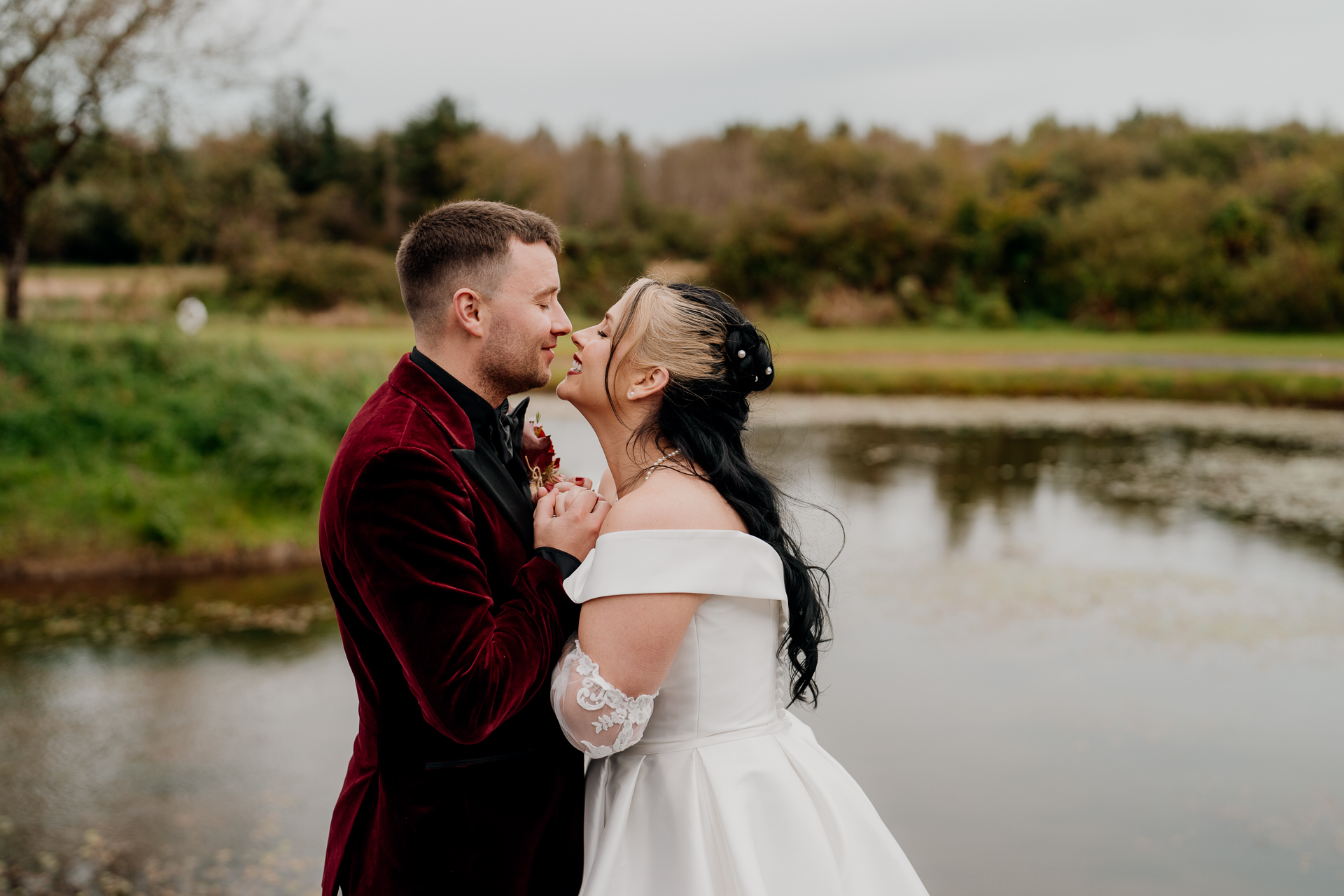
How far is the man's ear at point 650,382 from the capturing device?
2303 mm

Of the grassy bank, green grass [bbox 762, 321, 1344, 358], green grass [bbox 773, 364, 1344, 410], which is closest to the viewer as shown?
the grassy bank

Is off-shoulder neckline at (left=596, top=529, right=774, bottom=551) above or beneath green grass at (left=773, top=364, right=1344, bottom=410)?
above

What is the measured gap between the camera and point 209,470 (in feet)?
35.2

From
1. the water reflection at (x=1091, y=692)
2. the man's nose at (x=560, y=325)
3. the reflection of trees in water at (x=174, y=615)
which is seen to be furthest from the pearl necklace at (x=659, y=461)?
the reflection of trees in water at (x=174, y=615)

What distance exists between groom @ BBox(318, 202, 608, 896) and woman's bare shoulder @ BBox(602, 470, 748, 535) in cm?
11

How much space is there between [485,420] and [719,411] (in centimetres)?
55

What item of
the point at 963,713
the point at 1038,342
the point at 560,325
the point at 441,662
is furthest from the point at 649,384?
the point at 1038,342

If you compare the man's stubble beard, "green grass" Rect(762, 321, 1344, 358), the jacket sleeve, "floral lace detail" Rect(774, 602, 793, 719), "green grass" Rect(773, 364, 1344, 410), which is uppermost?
the man's stubble beard

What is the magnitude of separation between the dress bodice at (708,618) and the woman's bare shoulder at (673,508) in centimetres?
3

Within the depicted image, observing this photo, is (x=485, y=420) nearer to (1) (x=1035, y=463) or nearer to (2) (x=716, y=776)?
(2) (x=716, y=776)

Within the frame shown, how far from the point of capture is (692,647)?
2211 millimetres

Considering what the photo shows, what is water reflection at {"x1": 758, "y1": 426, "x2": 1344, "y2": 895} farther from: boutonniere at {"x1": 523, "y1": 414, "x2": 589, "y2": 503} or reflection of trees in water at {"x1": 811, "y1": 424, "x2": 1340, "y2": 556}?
boutonniere at {"x1": 523, "y1": 414, "x2": 589, "y2": 503}

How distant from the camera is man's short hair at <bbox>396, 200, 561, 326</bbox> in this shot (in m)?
2.29

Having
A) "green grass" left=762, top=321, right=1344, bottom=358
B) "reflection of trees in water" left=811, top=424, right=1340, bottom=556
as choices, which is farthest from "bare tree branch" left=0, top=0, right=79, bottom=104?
"green grass" left=762, top=321, right=1344, bottom=358
